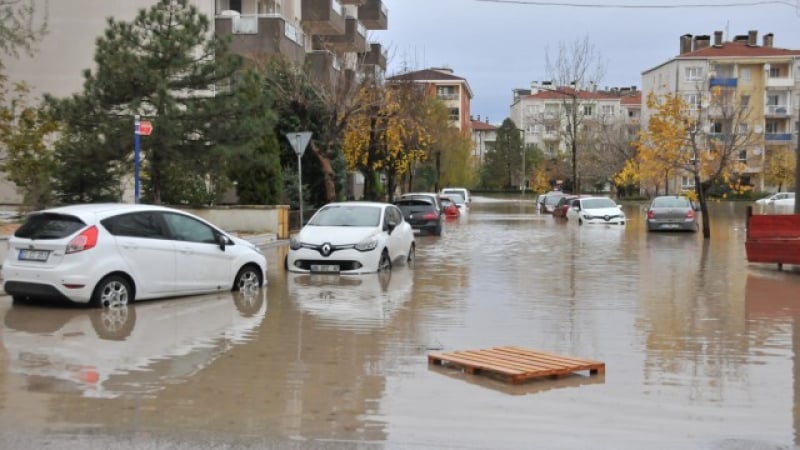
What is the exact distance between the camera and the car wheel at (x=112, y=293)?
12.5 meters

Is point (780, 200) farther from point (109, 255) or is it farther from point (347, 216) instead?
point (109, 255)

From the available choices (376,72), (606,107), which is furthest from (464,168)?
(376,72)

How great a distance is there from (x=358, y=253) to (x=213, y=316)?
5.48m

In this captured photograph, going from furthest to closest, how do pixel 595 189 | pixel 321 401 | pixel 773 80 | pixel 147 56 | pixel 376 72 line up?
1. pixel 595 189
2. pixel 773 80
3. pixel 376 72
4. pixel 147 56
5. pixel 321 401

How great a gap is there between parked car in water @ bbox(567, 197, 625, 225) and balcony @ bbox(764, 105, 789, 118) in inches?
2336

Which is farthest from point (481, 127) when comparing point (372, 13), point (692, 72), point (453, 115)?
point (372, 13)

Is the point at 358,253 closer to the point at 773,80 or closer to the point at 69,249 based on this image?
the point at 69,249

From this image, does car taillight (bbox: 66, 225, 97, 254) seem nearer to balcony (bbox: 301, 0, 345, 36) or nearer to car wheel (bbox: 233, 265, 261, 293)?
car wheel (bbox: 233, 265, 261, 293)

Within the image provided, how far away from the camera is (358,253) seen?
688 inches

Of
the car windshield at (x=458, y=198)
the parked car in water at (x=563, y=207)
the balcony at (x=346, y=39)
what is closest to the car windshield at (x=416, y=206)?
the balcony at (x=346, y=39)

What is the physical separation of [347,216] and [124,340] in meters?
8.68

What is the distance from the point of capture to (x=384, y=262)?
725 inches

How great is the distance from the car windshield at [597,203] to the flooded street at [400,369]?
25203 mm

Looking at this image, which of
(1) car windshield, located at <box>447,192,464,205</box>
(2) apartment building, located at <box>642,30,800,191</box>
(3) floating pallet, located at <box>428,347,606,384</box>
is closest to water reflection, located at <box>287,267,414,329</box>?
(3) floating pallet, located at <box>428,347,606,384</box>
